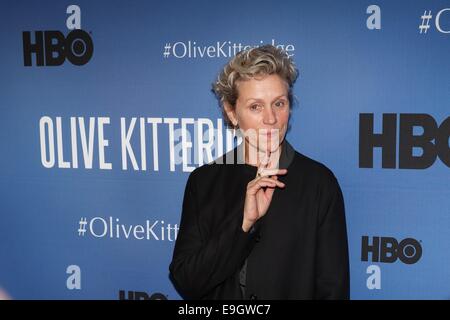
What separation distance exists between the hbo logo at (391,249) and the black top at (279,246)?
49 cm

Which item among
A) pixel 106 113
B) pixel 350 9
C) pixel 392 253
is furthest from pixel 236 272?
pixel 350 9

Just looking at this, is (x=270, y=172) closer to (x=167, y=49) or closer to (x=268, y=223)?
(x=268, y=223)

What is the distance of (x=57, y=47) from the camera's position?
223cm

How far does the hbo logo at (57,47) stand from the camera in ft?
7.22

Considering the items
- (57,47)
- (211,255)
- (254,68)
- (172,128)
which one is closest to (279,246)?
(211,255)

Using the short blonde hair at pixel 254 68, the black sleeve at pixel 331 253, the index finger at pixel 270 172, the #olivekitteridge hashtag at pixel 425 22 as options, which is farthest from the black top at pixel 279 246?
the #olivekitteridge hashtag at pixel 425 22

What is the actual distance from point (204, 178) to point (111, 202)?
70 cm

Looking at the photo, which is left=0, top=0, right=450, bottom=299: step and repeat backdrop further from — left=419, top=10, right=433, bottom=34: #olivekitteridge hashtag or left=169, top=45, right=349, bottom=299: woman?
left=169, top=45, right=349, bottom=299: woman

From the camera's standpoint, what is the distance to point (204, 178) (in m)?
1.77

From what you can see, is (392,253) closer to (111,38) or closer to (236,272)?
(236,272)

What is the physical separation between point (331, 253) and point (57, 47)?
1.53 metres

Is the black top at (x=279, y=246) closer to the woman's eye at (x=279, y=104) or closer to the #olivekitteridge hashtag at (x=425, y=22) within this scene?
the woman's eye at (x=279, y=104)

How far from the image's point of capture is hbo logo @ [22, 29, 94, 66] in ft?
7.22

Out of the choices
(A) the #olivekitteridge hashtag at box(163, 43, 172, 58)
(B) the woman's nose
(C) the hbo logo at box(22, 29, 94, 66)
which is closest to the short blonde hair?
(B) the woman's nose
